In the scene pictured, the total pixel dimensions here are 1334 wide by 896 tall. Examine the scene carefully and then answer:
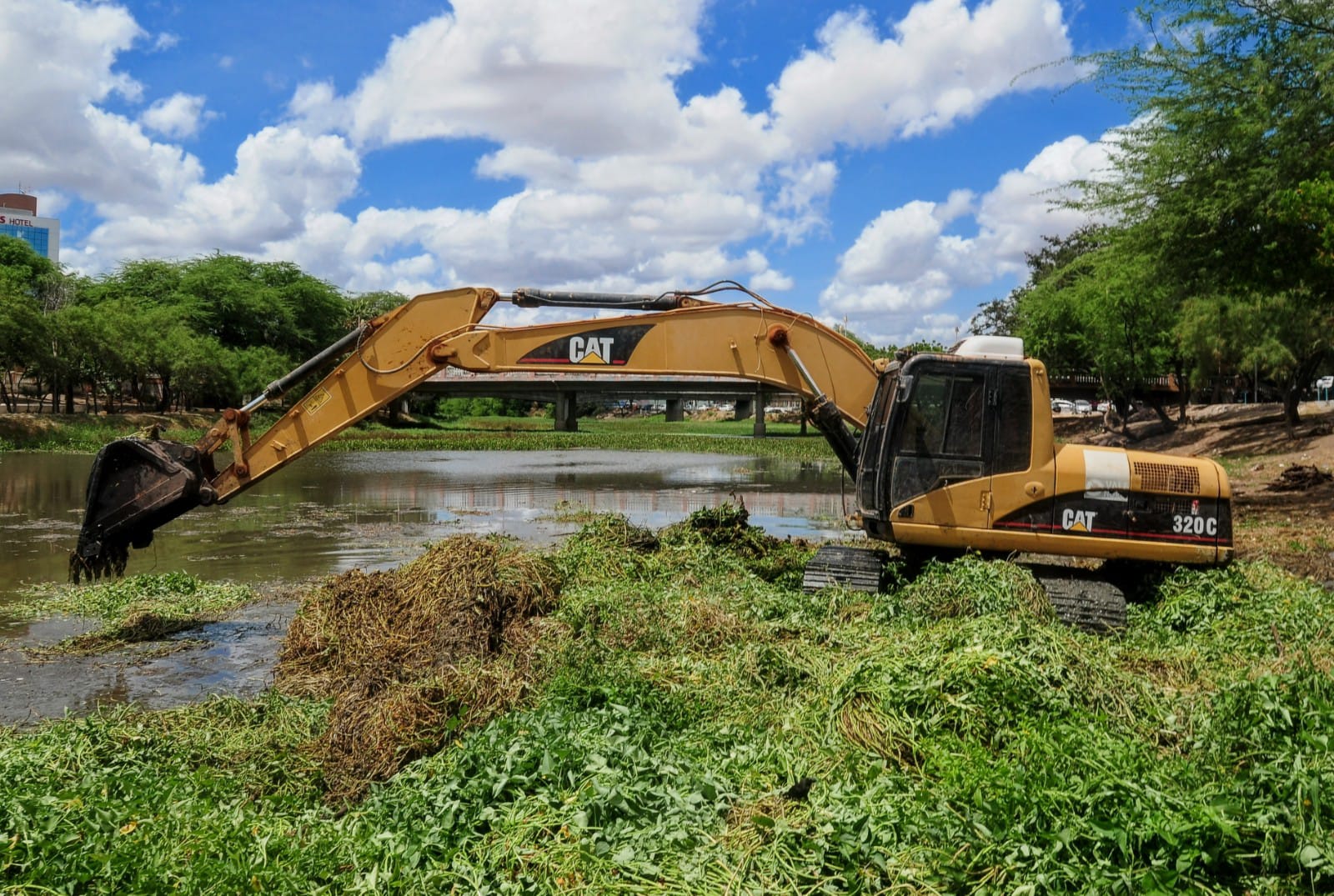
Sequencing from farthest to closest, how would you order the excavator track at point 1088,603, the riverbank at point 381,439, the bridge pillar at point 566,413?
the bridge pillar at point 566,413 < the riverbank at point 381,439 < the excavator track at point 1088,603

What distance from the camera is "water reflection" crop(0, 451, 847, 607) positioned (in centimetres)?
1495

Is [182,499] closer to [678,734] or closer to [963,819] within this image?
[678,734]

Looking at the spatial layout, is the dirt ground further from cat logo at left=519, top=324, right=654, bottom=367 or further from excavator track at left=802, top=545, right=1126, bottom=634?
cat logo at left=519, top=324, right=654, bottom=367

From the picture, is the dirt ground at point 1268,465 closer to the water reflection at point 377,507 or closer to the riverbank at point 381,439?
the water reflection at point 377,507

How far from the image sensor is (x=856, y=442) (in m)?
10.3

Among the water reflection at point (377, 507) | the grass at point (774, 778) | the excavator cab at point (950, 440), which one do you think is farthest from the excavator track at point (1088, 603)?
the water reflection at point (377, 507)

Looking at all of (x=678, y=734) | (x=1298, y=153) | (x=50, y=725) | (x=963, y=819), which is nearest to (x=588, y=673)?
(x=678, y=734)

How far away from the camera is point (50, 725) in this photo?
676cm

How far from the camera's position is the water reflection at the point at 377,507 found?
14945mm

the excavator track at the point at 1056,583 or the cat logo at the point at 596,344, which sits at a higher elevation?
the cat logo at the point at 596,344

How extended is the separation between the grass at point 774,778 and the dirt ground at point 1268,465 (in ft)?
23.7

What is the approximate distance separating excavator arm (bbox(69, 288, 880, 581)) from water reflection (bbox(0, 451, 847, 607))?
1.36 m

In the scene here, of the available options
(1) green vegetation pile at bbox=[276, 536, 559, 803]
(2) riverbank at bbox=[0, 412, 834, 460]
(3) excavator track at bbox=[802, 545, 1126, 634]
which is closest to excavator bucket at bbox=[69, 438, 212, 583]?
(1) green vegetation pile at bbox=[276, 536, 559, 803]

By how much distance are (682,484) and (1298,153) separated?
18.8 metres
